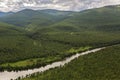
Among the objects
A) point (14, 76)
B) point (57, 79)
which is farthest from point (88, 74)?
point (14, 76)

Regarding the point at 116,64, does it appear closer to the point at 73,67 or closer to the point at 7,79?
the point at 73,67

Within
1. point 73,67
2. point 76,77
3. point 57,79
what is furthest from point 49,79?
point 73,67

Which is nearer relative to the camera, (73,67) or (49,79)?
(49,79)

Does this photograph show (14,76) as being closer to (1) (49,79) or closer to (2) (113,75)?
(1) (49,79)

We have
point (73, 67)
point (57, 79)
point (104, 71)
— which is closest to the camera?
point (57, 79)

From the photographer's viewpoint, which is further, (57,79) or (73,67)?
(73,67)

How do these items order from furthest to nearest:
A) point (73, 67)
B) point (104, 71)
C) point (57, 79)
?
point (73, 67) → point (104, 71) → point (57, 79)

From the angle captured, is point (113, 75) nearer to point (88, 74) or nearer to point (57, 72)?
point (88, 74)

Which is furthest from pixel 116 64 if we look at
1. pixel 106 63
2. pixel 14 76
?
pixel 14 76
